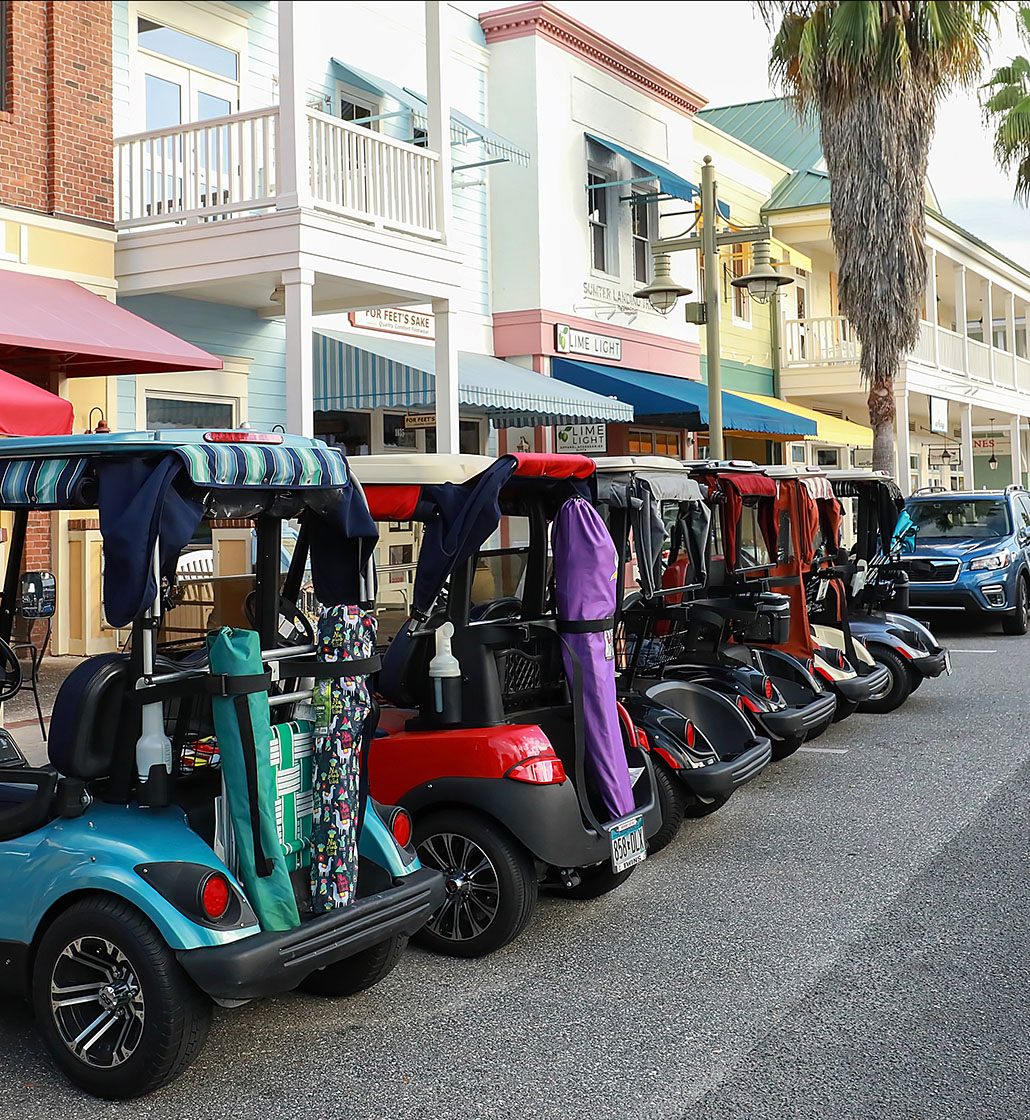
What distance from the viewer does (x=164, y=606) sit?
4508 mm

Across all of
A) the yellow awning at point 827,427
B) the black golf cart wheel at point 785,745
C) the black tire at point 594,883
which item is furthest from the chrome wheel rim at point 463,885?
the yellow awning at point 827,427

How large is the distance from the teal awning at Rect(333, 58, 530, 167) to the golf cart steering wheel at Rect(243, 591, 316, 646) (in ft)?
36.7

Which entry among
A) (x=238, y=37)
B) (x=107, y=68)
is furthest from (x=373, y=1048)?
(x=238, y=37)

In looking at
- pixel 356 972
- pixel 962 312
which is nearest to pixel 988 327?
→ pixel 962 312

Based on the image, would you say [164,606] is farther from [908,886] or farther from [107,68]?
[107,68]

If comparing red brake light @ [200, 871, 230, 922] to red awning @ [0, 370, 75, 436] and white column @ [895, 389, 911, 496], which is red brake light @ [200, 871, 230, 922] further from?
white column @ [895, 389, 911, 496]

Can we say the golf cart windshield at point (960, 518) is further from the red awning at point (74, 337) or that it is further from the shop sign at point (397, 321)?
the red awning at point (74, 337)

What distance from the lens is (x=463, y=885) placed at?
5266 mm

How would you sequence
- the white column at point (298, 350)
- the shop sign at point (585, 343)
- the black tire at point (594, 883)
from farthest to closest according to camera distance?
1. the shop sign at point (585, 343)
2. the white column at point (298, 350)
3. the black tire at point (594, 883)

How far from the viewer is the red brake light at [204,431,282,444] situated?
408cm

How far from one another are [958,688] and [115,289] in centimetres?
931

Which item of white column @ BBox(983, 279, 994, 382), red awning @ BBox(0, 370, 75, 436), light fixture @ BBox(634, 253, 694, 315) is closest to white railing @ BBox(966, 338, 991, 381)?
white column @ BBox(983, 279, 994, 382)

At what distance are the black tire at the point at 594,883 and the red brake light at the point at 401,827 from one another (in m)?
1.29

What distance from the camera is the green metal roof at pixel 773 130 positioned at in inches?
1203
